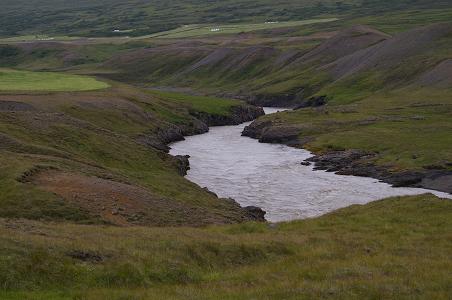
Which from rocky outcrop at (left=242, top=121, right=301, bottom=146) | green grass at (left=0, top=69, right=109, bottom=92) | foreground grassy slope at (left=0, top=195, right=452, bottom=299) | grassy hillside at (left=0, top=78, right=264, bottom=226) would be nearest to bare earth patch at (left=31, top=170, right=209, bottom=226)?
grassy hillside at (left=0, top=78, right=264, bottom=226)

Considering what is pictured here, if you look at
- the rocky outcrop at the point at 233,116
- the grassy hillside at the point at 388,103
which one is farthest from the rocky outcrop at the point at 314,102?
the rocky outcrop at the point at 233,116

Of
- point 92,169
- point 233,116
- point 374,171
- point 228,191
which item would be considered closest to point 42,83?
point 233,116

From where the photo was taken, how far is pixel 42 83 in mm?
122812

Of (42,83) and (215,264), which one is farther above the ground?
(215,264)

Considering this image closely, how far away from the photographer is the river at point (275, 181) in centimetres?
6225

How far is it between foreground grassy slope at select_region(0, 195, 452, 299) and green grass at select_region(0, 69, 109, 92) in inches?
3243

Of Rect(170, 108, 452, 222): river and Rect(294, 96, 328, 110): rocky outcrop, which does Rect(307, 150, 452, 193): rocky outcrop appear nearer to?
Rect(170, 108, 452, 222): river

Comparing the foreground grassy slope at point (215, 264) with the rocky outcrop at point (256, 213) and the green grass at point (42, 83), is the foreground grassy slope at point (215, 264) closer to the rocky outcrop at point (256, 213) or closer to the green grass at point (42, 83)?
the rocky outcrop at point (256, 213)

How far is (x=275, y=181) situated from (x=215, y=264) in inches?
1797

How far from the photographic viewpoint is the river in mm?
62250

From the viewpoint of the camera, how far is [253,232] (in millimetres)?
37812

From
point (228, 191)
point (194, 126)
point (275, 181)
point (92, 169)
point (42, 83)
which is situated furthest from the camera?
point (42, 83)

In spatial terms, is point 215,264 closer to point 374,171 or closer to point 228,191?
point 228,191

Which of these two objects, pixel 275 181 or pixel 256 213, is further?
pixel 275 181
